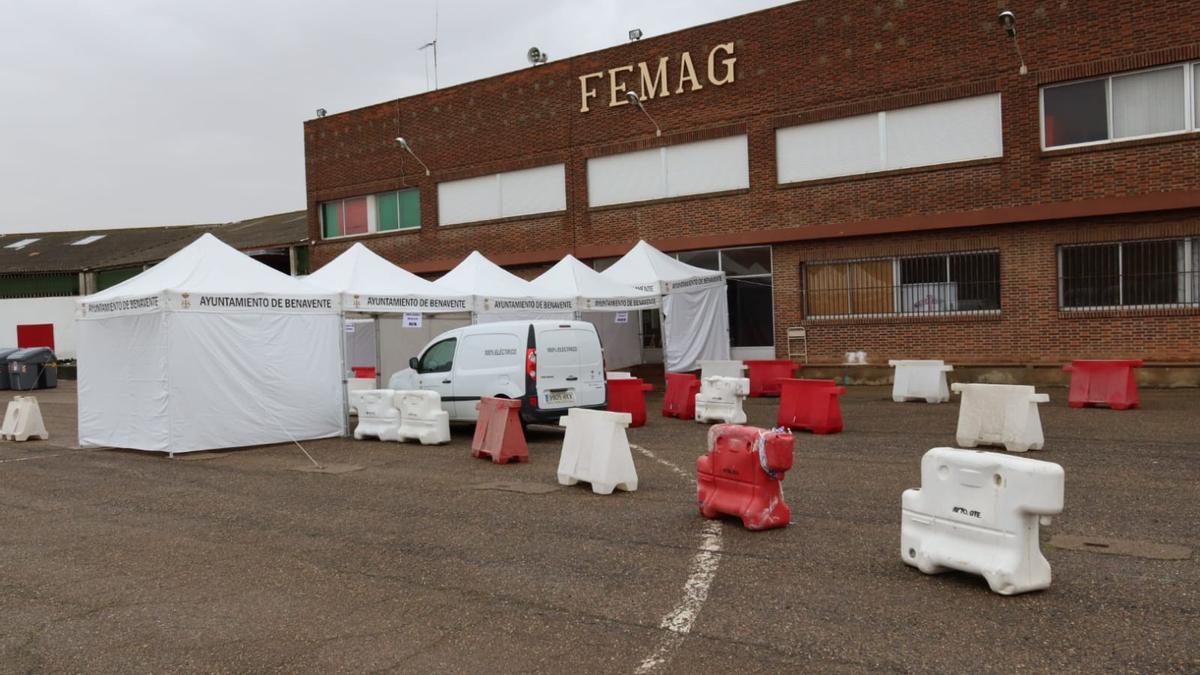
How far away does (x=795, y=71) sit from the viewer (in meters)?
21.8

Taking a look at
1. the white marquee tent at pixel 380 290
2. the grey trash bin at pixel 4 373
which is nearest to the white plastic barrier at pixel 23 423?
the white marquee tent at pixel 380 290

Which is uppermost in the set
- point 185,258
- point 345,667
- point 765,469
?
point 185,258

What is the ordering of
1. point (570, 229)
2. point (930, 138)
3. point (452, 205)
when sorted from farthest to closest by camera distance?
point (452, 205) < point (570, 229) < point (930, 138)

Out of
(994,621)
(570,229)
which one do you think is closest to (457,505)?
(994,621)

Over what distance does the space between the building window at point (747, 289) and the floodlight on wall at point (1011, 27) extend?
6.63 meters

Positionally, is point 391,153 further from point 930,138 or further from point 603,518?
point 603,518

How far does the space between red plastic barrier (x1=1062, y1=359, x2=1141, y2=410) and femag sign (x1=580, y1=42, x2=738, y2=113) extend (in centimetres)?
1128

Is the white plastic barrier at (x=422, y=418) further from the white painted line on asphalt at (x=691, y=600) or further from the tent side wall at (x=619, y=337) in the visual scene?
the tent side wall at (x=619, y=337)

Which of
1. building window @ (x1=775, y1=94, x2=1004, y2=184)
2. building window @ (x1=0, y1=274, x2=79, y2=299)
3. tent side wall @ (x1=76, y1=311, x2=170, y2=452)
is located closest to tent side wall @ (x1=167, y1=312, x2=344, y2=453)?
tent side wall @ (x1=76, y1=311, x2=170, y2=452)

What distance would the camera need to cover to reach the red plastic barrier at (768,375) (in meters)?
19.4

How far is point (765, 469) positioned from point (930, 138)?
49.0 feet

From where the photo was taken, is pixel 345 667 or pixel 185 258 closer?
pixel 345 667

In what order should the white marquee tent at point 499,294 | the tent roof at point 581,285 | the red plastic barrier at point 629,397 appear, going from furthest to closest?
1. the tent roof at point 581,285
2. the white marquee tent at point 499,294
3. the red plastic barrier at point 629,397

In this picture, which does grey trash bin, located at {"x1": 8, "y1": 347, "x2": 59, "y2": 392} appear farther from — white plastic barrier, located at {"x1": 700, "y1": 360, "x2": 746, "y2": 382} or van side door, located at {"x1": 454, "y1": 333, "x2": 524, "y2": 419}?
white plastic barrier, located at {"x1": 700, "y1": 360, "x2": 746, "y2": 382}
